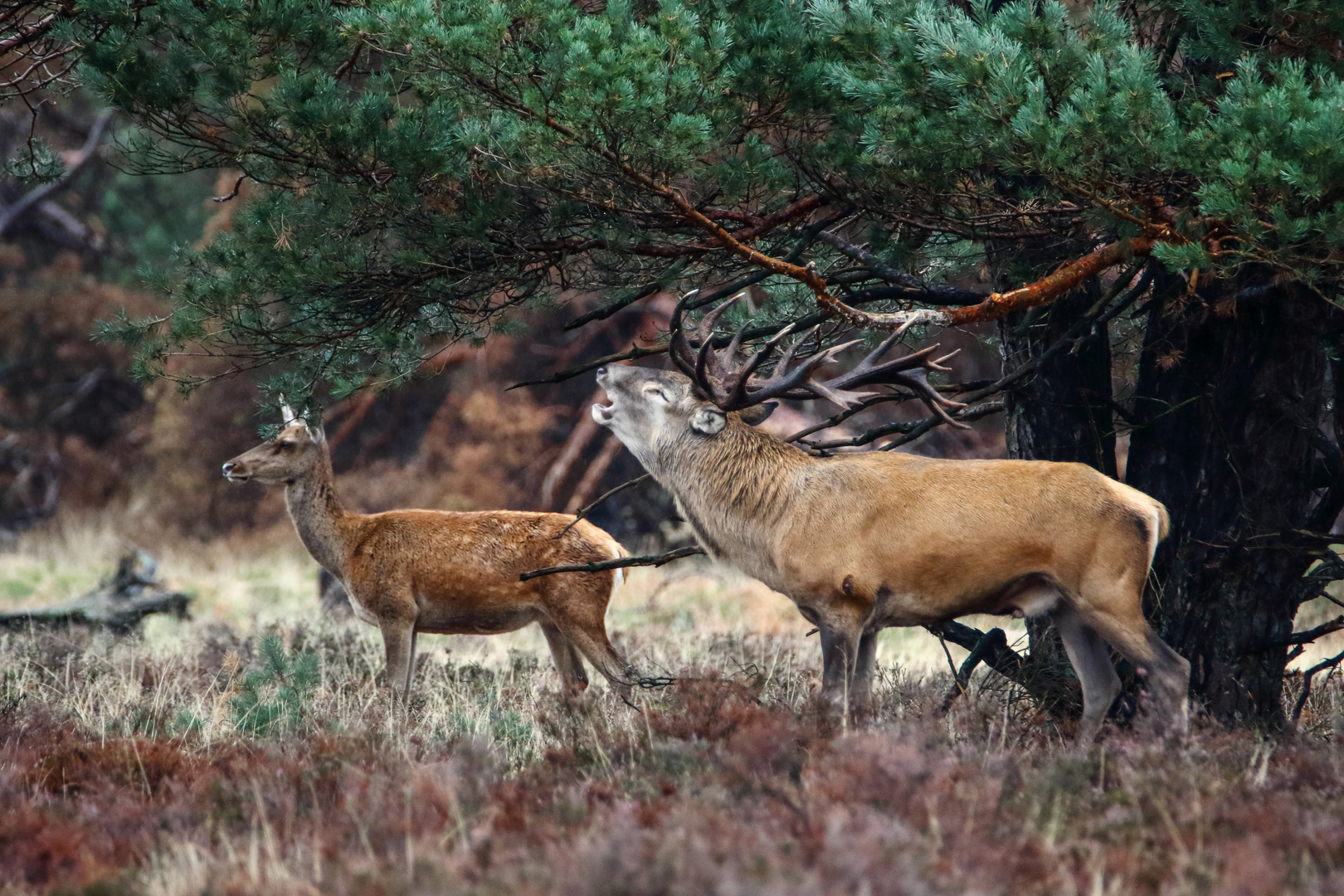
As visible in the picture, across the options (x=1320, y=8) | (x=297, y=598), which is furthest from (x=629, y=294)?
(x=297, y=598)

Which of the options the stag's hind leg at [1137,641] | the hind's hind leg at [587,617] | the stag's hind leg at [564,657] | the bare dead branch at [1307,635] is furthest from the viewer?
the stag's hind leg at [564,657]

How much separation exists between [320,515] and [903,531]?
492 centimetres

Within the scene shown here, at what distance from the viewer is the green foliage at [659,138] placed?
556cm

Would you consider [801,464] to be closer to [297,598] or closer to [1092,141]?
[1092,141]

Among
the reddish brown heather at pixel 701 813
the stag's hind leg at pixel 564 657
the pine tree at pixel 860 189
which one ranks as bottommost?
the stag's hind leg at pixel 564 657

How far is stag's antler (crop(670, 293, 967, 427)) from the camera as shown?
714 cm

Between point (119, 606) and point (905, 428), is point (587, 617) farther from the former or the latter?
point (119, 606)

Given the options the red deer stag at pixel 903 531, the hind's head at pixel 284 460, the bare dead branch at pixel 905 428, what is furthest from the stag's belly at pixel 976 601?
the hind's head at pixel 284 460

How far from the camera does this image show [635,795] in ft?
17.8

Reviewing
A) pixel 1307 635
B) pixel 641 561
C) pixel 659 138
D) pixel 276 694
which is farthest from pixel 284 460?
pixel 1307 635

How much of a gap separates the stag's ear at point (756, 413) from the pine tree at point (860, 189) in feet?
1.62

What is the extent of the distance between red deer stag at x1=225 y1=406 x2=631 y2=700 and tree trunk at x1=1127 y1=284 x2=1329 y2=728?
3.62m

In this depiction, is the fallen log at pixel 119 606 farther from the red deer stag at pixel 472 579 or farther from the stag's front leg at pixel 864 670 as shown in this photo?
the stag's front leg at pixel 864 670

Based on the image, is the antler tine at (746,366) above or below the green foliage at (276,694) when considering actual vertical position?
above
